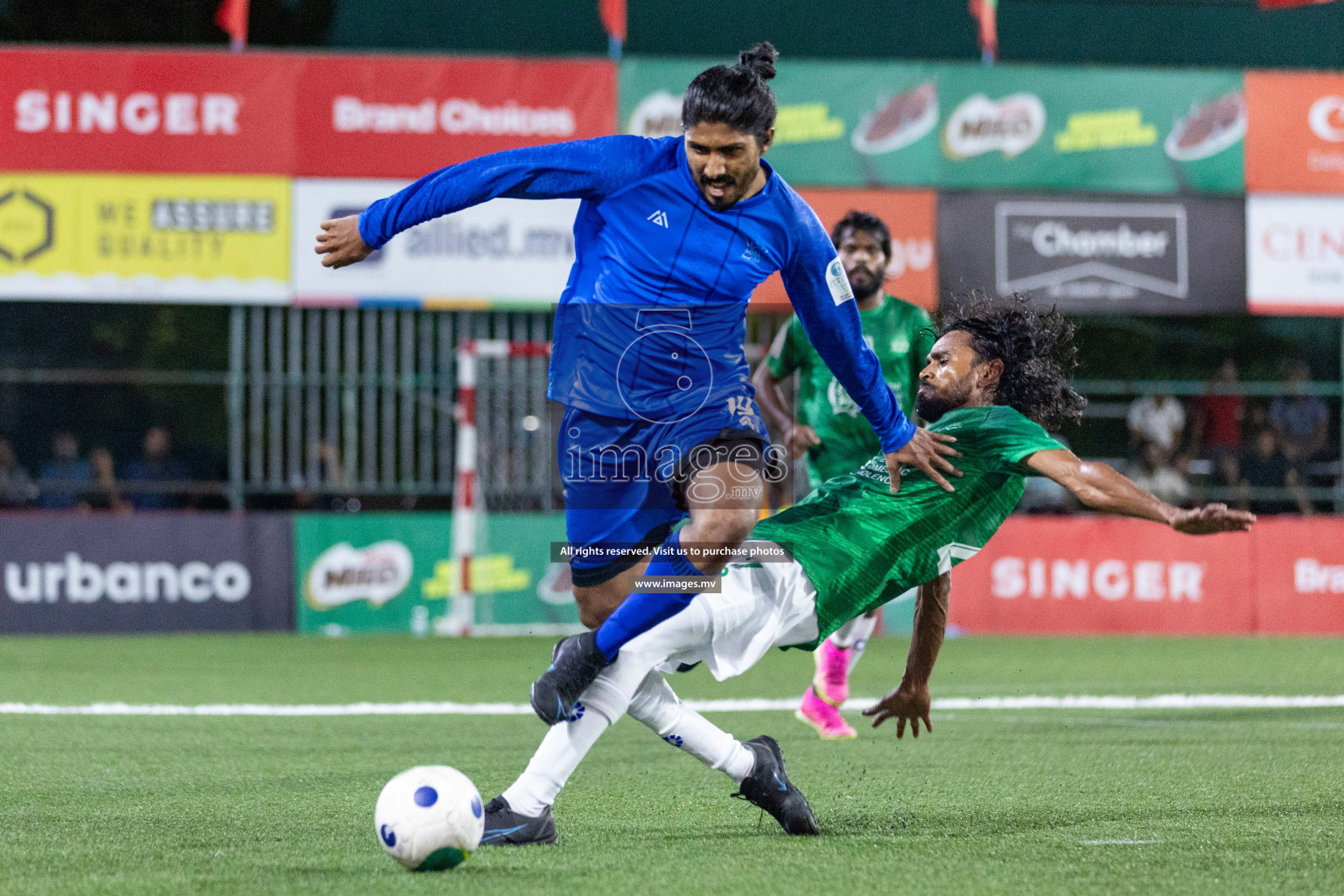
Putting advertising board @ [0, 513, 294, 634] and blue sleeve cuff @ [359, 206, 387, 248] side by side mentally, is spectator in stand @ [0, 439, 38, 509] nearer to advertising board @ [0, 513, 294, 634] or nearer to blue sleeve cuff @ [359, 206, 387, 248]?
advertising board @ [0, 513, 294, 634]

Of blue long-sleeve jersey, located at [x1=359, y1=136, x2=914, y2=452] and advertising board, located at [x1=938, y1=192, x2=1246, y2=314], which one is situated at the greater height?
advertising board, located at [x1=938, y1=192, x2=1246, y2=314]

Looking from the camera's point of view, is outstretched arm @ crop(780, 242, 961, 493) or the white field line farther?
the white field line

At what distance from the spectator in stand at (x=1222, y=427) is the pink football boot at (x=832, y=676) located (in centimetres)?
926

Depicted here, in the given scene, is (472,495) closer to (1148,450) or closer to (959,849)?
(1148,450)

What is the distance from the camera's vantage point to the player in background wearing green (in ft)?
25.2

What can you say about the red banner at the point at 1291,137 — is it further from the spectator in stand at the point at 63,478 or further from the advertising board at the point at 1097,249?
the spectator in stand at the point at 63,478

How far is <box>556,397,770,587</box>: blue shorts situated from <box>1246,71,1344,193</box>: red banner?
12.1 metres

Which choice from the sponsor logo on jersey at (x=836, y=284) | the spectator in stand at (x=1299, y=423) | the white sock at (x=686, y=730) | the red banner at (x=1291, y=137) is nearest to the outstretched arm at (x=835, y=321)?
the sponsor logo on jersey at (x=836, y=284)

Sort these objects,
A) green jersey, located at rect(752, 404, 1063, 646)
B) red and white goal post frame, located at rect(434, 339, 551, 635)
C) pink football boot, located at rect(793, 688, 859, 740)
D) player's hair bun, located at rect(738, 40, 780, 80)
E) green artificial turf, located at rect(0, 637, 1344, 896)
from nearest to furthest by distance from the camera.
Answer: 1. green artificial turf, located at rect(0, 637, 1344, 896)
2. green jersey, located at rect(752, 404, 1063, 646)
3. player's hair bun, located at rect(738, 40, 780, 80)
4. pink football boot, located at rect(793, 688, 859, 740)
5. red and white goal post frame, located at rect(434, 339, 551, 635)

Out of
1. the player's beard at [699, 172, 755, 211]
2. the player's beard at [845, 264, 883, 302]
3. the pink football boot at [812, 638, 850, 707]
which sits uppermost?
the player's beard at [845, 264, 883, 302]

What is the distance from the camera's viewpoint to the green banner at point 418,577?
1459cm

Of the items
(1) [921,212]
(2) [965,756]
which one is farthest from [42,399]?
(2) [965,756]

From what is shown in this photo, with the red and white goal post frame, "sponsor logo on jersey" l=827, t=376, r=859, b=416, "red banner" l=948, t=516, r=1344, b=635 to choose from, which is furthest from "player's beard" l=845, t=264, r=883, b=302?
"red banner" l=948, t=516, r=1344, b=635

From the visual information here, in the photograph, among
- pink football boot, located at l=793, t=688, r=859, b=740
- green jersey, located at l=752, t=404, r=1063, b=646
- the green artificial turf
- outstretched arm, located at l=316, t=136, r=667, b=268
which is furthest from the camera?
pink football boot, located at l=793, t=688, r=859, b=740
